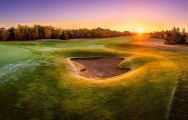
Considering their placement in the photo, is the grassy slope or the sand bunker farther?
the sand bunker

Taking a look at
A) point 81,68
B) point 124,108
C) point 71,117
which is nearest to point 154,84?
point 124,108

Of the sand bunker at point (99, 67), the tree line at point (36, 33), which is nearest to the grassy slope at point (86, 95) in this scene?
the sand bunker at point (99, 67)

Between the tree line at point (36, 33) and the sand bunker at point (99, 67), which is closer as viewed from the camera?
the sand bunker at point (99, 67)

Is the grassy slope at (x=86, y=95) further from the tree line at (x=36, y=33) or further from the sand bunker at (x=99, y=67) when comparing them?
the tree line at (x=36, y=33)

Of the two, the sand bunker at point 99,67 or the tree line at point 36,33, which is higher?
the tree line at point 36,33

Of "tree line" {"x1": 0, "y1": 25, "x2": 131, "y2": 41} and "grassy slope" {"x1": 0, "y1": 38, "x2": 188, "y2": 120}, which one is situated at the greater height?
"tree line" {"x1": 0, "y1": 25, "x2": 131, "y2": 41}

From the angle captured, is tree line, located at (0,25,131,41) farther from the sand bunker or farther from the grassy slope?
the grassy slope

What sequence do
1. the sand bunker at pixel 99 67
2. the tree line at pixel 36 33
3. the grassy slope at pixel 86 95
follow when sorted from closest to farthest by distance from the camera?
the grassy slope at pixel 86 95
the sand bunker at pixel 99 67
the tree line at pixel 36 33

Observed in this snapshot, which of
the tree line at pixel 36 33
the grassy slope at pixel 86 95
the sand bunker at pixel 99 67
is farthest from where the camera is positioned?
the tree line at pixel 36 33

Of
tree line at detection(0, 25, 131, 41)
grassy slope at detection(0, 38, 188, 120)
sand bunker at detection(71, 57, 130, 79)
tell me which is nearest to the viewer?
grassy slope at detection(0, 38, 188, 120)

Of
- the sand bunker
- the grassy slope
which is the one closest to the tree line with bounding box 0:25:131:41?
the sand bunker
